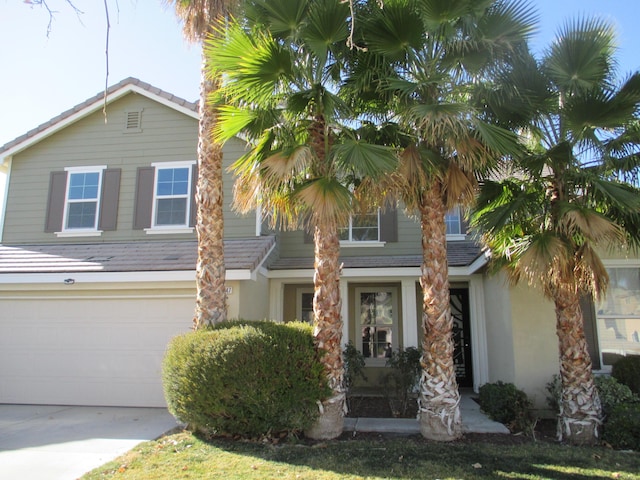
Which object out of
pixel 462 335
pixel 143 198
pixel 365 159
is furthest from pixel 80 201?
pixel 462 335

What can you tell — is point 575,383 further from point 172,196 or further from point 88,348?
point 172,196

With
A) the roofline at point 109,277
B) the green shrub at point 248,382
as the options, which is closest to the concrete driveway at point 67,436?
the green shrub at point 248,382

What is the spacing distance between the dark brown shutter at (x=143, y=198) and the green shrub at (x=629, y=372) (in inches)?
418

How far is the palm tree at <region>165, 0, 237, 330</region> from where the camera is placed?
25.9 ft

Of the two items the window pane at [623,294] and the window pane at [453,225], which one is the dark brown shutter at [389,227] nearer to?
the window pane at [453,225]

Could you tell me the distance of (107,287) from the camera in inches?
399

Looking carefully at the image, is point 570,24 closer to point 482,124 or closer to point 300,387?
point 482,124

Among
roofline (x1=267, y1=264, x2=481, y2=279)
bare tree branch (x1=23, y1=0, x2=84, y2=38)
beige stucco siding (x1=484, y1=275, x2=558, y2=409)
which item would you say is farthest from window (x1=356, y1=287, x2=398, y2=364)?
bare tree branch (x1=23, y1=0, x2=84, y2=38)

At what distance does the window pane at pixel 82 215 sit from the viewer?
12.1 metres

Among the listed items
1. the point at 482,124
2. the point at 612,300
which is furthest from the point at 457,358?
the point at 482,124

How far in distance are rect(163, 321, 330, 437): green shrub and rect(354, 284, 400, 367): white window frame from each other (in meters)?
5.65

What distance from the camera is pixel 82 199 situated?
1220 centimetres

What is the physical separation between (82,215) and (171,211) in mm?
2485

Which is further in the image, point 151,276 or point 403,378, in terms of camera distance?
point 151,276
